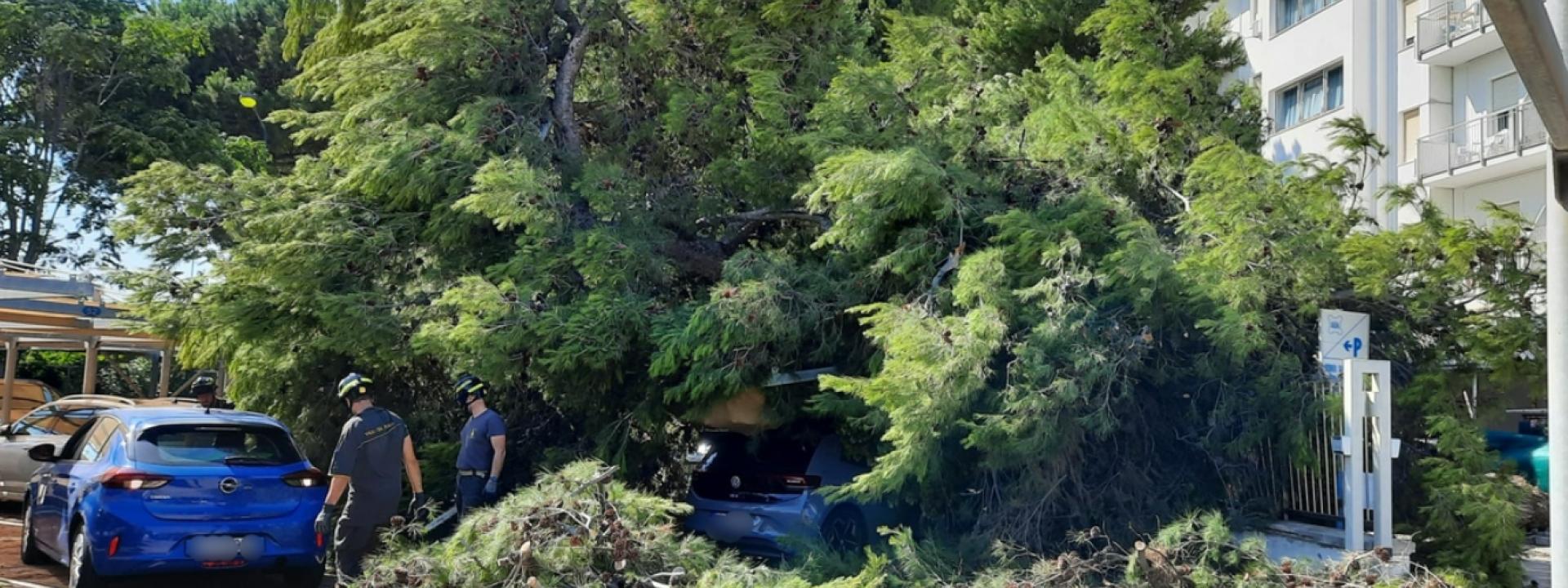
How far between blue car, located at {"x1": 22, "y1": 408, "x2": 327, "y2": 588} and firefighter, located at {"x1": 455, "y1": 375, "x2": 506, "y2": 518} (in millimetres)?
1048

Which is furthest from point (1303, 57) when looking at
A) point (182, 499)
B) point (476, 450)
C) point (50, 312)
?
point (182, 499)

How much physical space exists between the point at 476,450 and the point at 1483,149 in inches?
840

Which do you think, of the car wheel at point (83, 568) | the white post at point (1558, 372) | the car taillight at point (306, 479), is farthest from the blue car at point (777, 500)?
the white post at point (1558, 372)

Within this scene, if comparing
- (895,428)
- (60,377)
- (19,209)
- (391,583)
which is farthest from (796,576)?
(19,209)

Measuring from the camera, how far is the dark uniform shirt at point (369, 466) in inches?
338

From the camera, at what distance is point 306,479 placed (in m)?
9.21

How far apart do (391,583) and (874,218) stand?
4299mm

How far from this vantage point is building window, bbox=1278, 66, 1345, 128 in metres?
26.1

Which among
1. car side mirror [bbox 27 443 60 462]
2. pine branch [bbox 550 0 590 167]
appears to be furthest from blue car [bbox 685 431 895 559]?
car side mirror [bbox 27 443 60 462]

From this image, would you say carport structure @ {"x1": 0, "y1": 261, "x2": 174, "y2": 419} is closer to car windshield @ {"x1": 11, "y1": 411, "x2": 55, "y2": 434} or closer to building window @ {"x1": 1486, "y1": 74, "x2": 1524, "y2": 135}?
car windshield @ {"x1": 11, "y1": 411, "x2": 55, "y2": 434}

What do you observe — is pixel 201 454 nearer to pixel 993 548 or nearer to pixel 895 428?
pixel 895 428

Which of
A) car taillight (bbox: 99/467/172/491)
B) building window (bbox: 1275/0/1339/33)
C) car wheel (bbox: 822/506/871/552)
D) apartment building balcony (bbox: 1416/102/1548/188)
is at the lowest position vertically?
car wheel (bbox: 822/506/871/552)

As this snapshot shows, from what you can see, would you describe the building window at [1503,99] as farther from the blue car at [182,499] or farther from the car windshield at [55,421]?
the car windshield at [55,421]

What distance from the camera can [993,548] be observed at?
8.37 metres
